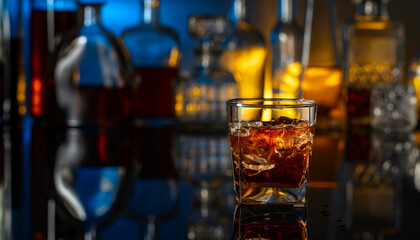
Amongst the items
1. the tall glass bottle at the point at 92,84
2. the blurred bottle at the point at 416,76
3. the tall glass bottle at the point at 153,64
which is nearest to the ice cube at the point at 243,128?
the tall glass bottle at the point at 92,84

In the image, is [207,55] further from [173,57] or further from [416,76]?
[416,76]

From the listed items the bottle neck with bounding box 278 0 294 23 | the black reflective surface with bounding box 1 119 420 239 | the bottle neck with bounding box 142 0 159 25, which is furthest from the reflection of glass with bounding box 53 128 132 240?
the bottle neck with bounding box 278 0 294 23

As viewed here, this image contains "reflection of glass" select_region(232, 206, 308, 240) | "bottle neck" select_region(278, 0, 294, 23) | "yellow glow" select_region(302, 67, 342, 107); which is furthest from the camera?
"bottle neck" select_region(278, 0, 294, 23)

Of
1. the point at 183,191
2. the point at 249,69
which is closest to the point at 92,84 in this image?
the point at 249,69

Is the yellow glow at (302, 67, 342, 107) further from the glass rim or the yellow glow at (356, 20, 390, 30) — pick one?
the glass rim

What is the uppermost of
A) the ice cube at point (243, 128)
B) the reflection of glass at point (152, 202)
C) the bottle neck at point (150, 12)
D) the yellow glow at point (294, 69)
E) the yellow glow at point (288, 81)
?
the bottle neck at point (150, 12)

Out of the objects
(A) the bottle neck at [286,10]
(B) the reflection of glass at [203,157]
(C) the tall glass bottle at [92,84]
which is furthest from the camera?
(A) the bottle neck at [286,10]

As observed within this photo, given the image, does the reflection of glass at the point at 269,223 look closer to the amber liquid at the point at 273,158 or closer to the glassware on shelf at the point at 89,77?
the amber liquid at the point at 273,158
